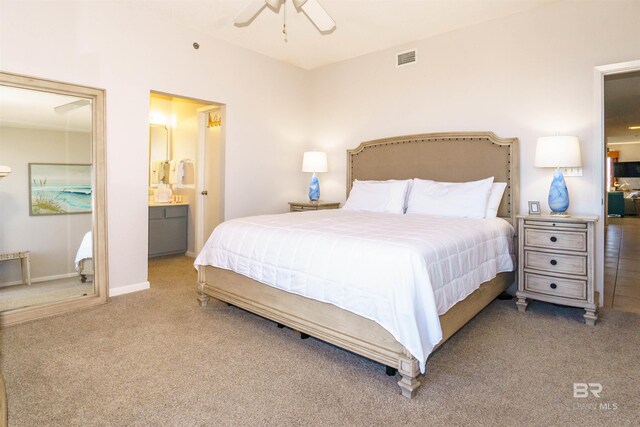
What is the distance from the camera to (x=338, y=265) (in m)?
2.12

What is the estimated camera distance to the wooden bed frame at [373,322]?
2008 millimetres

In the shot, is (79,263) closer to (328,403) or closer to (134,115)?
Result: (134,115)

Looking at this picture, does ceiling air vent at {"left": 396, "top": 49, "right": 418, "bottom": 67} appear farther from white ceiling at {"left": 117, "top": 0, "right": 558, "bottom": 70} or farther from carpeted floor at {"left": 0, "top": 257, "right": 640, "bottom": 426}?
carpeted floor at {"left": 0, "top": 257, "right": 640, "bottom": 426}

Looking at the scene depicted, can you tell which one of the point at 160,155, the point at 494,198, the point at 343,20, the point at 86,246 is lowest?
the point at 86,246

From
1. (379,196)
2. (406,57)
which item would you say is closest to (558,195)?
(379,196)

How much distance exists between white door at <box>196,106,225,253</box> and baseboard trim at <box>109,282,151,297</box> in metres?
1.40

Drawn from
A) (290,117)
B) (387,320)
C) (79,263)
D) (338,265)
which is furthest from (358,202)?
(79,263)

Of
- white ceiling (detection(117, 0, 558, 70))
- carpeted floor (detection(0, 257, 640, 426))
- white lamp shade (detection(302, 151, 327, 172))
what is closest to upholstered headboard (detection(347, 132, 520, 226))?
white lamp shade (detection(302, 151, 327, 172))

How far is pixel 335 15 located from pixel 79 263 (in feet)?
11.1

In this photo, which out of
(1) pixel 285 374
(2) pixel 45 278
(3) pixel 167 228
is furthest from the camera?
(3) pixel 167 228

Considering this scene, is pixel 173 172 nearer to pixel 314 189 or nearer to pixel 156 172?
pixel 156 172

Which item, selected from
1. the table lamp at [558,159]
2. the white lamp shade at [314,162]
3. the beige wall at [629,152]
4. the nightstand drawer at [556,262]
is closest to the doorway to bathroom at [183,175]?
the white lamp shade at [314,162]

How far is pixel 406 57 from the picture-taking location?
14.3 feet

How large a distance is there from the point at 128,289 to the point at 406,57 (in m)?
3.95
